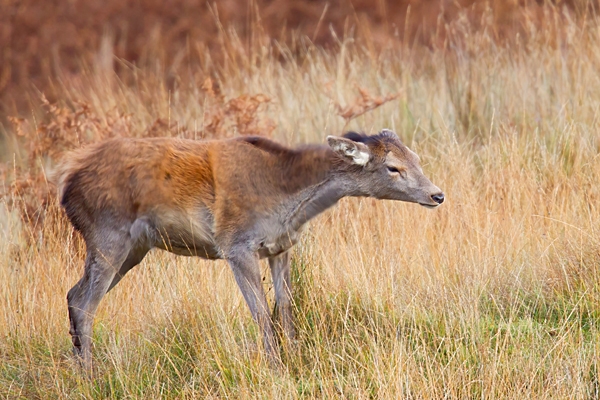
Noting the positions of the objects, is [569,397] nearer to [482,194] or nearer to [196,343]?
[196,343]

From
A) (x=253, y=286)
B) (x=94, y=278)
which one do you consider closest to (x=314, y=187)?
(x=253, y=286)

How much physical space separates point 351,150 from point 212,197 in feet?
3.50

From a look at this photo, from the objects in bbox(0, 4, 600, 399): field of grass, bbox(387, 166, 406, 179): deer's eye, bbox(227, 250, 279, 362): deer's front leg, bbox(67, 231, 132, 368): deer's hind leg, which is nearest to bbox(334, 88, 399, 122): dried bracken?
bbox(0, 4, 600, 399): field of grass

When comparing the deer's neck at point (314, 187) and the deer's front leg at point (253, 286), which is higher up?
the deer's neck at point (314, 187)

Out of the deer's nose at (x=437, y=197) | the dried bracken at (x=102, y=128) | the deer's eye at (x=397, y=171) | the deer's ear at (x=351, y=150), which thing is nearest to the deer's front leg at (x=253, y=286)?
the deer's ear at (x=351, y=150)

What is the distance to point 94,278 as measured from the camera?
7000 millimetres

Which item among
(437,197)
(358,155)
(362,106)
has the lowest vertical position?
(362,106)

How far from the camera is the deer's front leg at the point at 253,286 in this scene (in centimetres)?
670

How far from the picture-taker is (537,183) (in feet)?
30.7

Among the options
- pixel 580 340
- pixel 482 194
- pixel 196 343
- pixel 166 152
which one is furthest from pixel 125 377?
pixel 482 194

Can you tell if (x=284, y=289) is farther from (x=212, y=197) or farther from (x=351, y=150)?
(x=351, y=150)

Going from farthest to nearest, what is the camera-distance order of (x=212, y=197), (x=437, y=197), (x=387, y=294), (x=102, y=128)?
(x=102, y=128) < (x=212, y=197) < (x=437, y=197) < (x=387, y=294)

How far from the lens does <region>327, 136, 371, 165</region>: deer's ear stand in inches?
273

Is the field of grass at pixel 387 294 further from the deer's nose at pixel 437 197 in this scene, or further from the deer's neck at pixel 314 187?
the deer's nose at pixel 437 197
